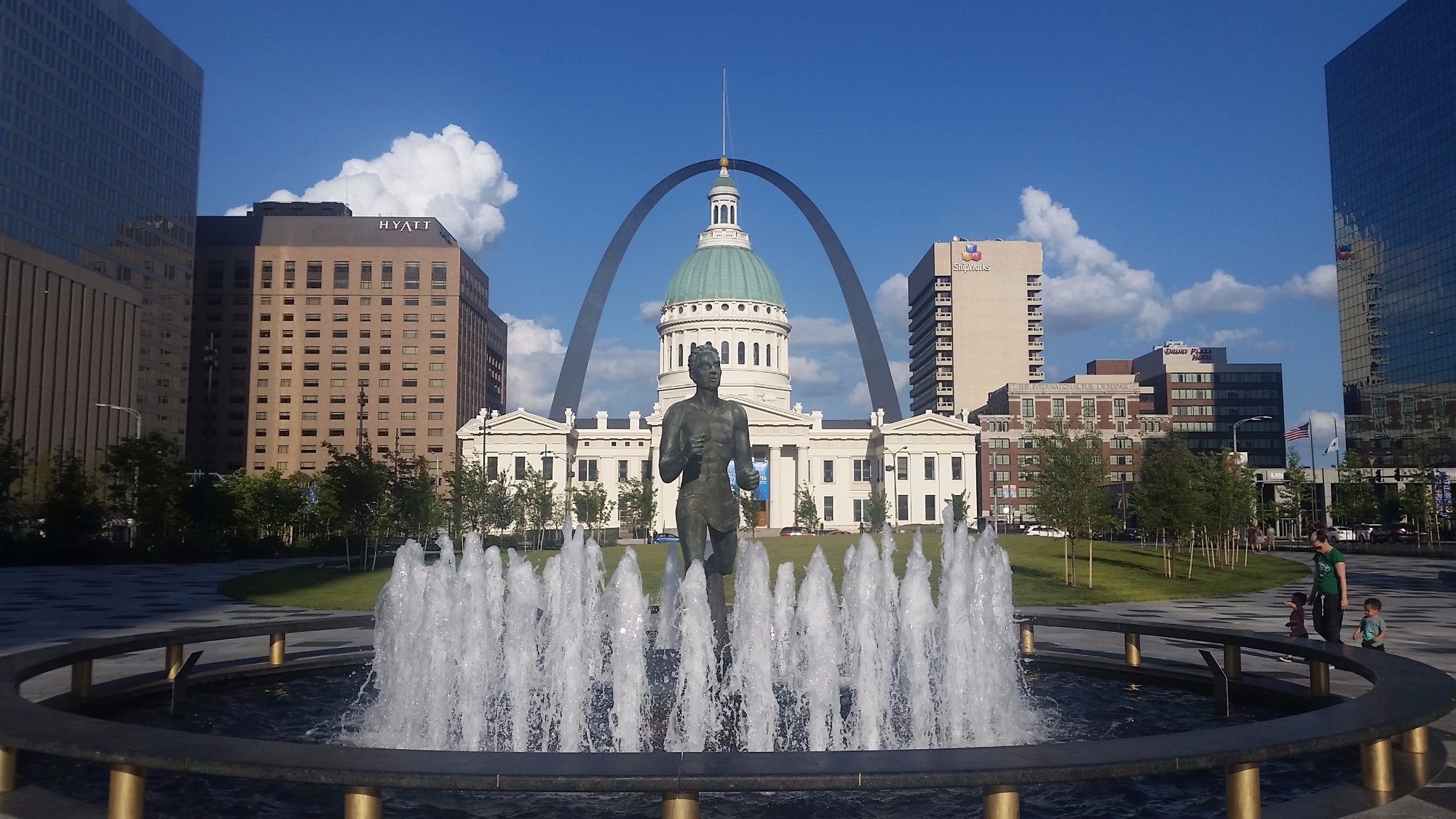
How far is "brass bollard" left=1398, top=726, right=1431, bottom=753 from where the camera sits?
9.91 metres

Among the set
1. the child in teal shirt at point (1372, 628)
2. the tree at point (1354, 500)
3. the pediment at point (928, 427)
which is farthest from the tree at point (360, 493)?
the pediment at point (928, 427)

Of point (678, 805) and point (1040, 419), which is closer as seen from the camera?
point (678, 805)

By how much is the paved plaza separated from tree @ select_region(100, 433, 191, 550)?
9.54 meters

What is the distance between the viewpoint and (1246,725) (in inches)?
312

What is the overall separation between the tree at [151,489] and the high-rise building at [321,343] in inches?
3239

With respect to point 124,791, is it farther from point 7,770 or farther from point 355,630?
point 355,630

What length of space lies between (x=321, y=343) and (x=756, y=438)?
6702cm

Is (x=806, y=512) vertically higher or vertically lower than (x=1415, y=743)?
higher

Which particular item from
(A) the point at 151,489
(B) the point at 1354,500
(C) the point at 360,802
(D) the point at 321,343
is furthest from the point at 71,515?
(D) the point at 321,343

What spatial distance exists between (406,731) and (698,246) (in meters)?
126

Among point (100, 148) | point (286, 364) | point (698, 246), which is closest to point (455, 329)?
point (286, 364)

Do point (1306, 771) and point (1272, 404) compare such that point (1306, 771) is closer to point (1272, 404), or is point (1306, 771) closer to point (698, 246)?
point (698, 246)

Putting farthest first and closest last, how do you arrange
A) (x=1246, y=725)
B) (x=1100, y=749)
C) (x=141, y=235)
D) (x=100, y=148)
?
1. (x=141, y=235)
2. (x=100, y=148)
3. (x=1246, y=725)
4. (x=1100, y=749)

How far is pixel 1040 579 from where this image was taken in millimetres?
39500
